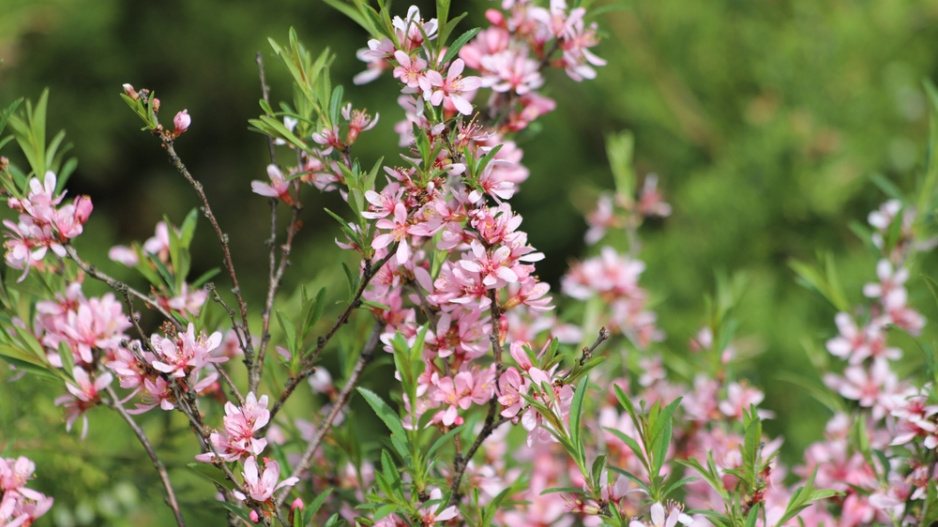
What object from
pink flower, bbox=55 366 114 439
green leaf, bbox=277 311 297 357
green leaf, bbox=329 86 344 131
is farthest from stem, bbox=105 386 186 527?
green leaf, bbox=329 86 344 131

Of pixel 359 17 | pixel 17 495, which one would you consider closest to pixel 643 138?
pixel 359 17

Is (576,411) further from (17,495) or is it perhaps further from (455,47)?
(17,495)

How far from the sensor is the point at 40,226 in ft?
1.71

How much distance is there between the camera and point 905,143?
1.67 m

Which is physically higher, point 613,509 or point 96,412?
point 613,509

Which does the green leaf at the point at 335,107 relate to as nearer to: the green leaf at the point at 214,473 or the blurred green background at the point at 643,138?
the green leaf at the point at 214,473

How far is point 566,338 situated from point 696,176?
91 centimetres

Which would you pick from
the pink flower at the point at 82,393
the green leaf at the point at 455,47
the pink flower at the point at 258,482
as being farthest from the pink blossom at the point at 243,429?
the green leaf at the point at 455,47

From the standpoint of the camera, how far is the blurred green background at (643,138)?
1188mm

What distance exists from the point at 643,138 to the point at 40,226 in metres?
1.54

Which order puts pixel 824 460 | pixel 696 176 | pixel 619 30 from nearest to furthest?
pixel 824 460 → pixel 696 176 → pixel 619 30

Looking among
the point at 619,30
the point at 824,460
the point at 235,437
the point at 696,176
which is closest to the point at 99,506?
the point at 235,437

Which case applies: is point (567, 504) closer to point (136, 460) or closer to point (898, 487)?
point (898, 487)

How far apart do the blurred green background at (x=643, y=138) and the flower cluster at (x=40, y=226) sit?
244 mm
